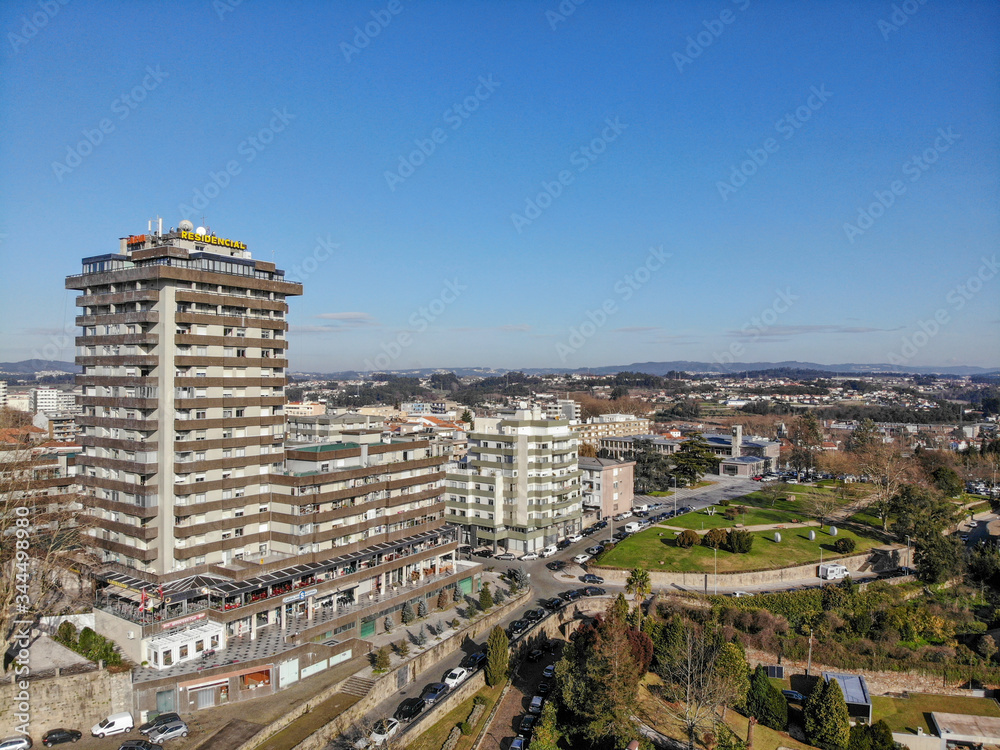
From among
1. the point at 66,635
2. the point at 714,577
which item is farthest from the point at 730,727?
the point at 66,635

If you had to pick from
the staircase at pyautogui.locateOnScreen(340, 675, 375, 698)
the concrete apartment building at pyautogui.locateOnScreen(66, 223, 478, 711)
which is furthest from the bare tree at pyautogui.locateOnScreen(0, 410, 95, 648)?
the staircase at pyautogui.locateOnScreen(340, 675, 375, 698)

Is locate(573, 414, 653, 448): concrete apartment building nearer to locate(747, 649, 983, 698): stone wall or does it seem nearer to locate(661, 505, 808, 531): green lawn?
locate(661, 505, 808, 531): green lawn

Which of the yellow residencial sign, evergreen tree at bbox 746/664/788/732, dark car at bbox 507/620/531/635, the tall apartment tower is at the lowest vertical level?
evergreen tree at bbox 746/664/788/732

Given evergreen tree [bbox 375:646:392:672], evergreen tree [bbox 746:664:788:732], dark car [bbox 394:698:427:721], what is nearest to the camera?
dark car [bbox 394:698:427:721]

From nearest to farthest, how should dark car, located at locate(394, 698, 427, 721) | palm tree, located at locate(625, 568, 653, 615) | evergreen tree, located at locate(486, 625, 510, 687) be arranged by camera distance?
1. dark car, located at locate(394, 698, 427, 721)
2. evergreen tree, located at locate(486, 625, 510, 687)
3. palm tree, located at locate(625, 568, 653, 615)

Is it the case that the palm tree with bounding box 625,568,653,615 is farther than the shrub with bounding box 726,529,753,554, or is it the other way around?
the shrub with bounding box 726,529,753,554

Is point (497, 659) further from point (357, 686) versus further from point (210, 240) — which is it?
point (210, 240)
